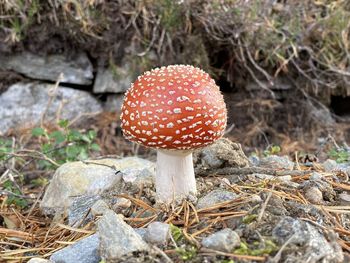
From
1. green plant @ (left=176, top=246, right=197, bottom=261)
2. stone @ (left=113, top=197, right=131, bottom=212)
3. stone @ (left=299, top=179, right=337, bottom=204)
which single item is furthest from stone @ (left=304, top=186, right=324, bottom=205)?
stone @ (left=113, top=197, right=131, bottom=212)

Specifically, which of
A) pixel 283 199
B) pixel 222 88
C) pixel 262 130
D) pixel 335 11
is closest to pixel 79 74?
pixel 222 88

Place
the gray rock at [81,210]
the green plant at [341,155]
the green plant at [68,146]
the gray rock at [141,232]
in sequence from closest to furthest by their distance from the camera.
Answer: the gray rock at [141,232] < the gray rock at [81,210] < the green plant at [341,155] < the green plant at [68,146]

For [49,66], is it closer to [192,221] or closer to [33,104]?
[33,104]

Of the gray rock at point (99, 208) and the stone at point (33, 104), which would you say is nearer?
the gray rock at point (99, 208)

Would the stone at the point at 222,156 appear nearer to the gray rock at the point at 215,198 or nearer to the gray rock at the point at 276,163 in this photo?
the gray rock at the point at 276,163

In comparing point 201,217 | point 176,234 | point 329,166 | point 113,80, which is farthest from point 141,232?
point 113,80

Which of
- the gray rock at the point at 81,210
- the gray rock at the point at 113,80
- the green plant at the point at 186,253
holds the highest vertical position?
the gray rock at the point at 113,80

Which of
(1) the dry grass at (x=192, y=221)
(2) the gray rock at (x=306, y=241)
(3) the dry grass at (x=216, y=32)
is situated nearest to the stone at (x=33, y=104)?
(3) the dry grass at (x=216, y=32)

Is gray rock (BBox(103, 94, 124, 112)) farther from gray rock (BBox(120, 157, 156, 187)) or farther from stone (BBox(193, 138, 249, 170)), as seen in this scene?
stone (BBox(193, 138, 249, 170))
